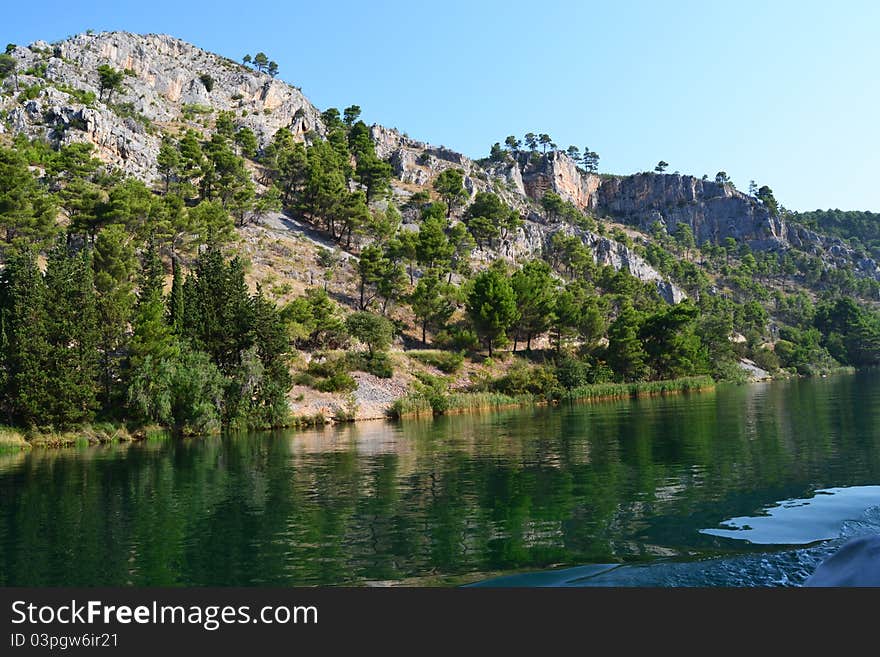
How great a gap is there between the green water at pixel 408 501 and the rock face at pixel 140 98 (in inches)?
3239

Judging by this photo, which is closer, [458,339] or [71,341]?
[71,341]

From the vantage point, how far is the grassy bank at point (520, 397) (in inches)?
2457

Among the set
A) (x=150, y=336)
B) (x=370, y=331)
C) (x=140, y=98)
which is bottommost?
(x=150, y=336)

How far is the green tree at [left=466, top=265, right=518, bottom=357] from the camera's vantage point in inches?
3346

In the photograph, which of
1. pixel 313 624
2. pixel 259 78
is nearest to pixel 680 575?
pixel 313 624

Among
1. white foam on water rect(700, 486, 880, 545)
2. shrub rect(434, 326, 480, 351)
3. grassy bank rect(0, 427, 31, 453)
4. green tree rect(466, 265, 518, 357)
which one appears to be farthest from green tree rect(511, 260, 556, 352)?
white foam on water rect(700, 486, 880, 545)

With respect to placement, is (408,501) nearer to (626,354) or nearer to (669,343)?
(626,354)

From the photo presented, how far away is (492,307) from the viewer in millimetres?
85438

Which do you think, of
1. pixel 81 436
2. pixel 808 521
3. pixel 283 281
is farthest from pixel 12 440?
pixel 283 281

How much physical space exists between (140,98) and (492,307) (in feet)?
305

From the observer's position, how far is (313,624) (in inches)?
326

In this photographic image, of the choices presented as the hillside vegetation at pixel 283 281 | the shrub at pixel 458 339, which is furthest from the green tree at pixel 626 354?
the shrub at pixel 458 339

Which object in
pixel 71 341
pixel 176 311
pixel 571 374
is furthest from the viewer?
pixel 571 374

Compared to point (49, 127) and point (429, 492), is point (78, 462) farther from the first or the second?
point (49, 127)
